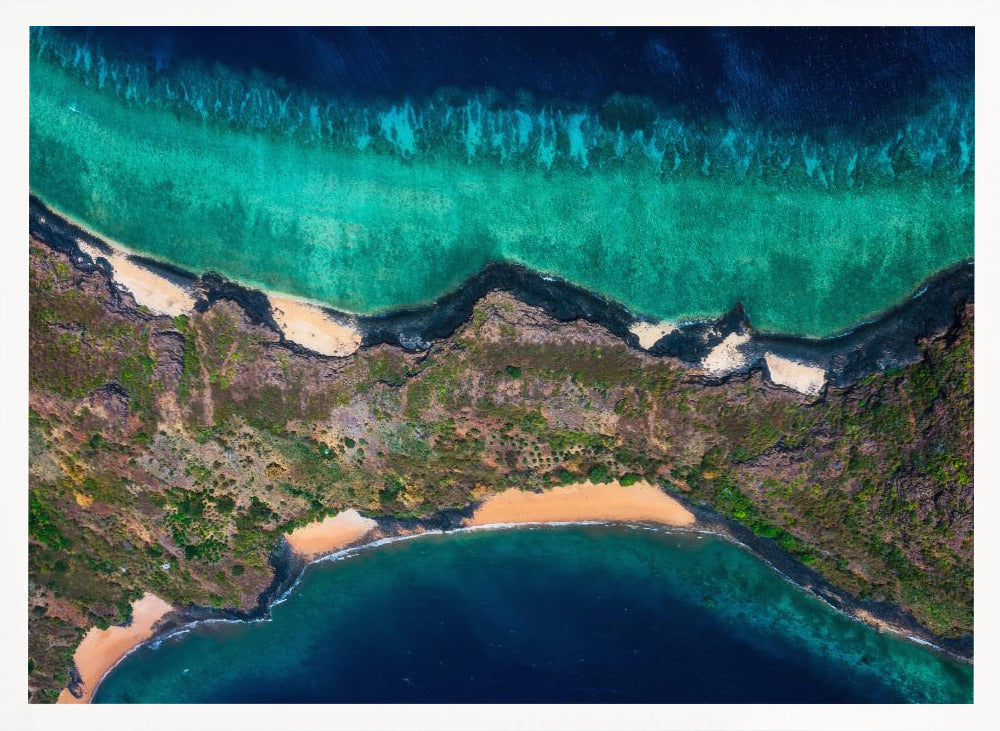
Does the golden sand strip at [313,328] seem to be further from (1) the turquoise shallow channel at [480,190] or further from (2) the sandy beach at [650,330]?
(2) the sandy beach at [650,330]

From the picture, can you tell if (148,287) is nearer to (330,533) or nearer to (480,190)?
(330,533)

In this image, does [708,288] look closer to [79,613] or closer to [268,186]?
[268,186]

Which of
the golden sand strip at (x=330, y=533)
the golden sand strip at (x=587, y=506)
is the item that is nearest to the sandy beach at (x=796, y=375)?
the golden sand strip at (x=587, y=506)

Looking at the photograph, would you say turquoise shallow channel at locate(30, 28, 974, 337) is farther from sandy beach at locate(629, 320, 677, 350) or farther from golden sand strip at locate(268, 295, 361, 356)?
golden sand strip at locate(268, 295, 361, 356)

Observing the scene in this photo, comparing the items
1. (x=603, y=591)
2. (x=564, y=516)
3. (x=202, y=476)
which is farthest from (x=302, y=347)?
(x=603, y=591)

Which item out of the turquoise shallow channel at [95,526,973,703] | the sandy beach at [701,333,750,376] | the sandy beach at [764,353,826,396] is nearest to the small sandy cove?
the turquoise shallow channel at [95,526,973,703]
